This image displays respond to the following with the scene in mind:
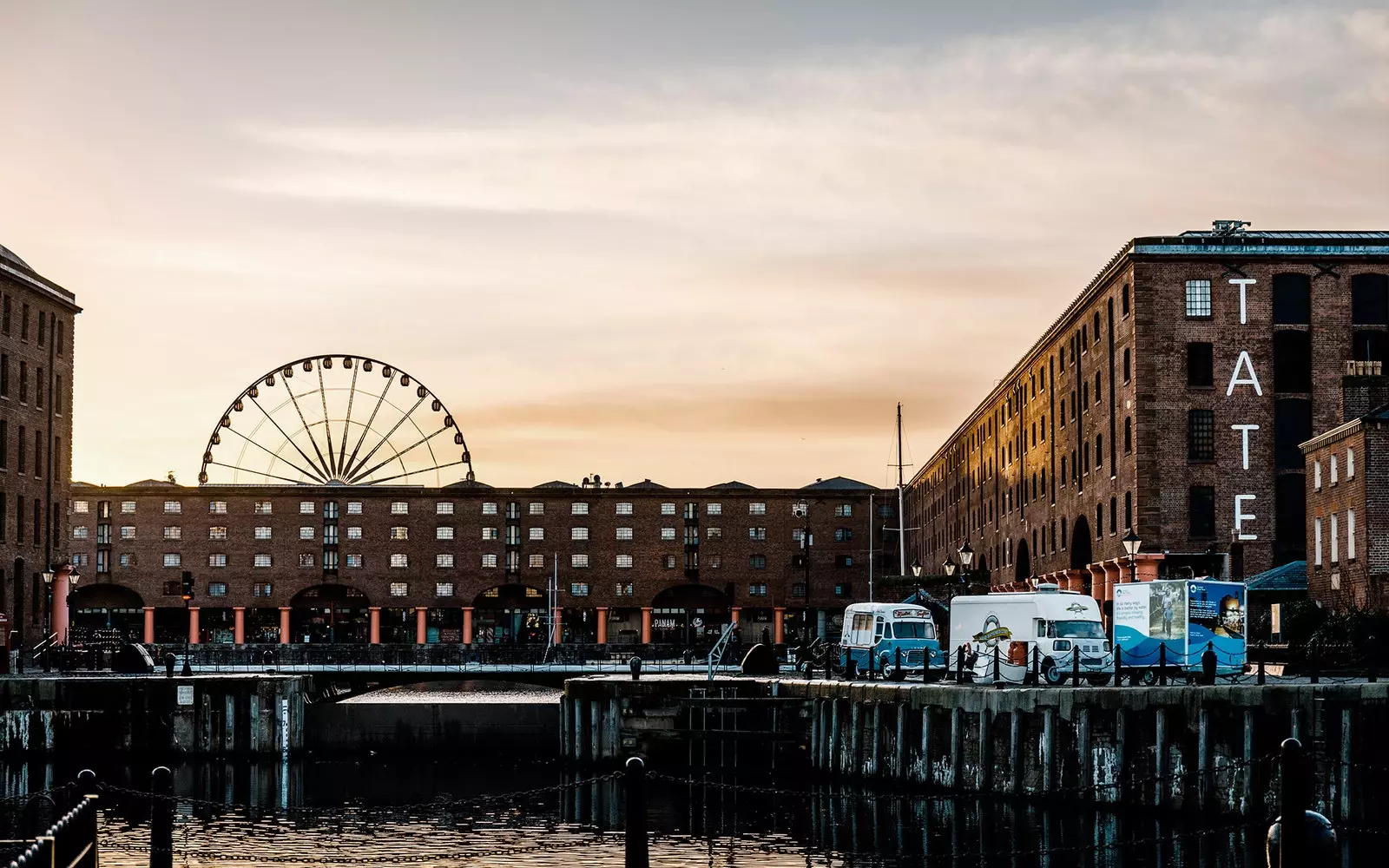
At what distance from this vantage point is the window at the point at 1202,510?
75500mm

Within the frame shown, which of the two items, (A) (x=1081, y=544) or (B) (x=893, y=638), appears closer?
(B) (x=893, y=638)

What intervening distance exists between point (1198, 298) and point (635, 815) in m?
60.6

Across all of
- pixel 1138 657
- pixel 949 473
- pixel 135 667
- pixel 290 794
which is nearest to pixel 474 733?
pixel 135 667

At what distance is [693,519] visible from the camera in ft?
499

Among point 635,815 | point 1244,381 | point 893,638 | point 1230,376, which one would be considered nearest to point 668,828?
point 893,638

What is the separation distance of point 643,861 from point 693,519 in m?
131

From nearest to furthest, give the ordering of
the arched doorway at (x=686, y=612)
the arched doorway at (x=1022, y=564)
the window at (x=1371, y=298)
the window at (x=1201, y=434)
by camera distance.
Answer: the window at (x=1201, y=434), the window at (x=1371, y=298), the arched doorway at (x=1022, y=564), the arched doorway at (x=686, y=612)

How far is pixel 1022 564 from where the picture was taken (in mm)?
107312

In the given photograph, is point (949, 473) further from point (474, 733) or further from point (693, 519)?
point (474, 733)

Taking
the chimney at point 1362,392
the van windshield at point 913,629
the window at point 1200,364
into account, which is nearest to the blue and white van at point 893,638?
the van windshield at point 913,629

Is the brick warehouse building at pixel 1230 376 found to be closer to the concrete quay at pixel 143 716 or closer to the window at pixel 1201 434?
the window at pixel 1201 434

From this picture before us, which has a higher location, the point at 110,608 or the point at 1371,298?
the point at 1371,298

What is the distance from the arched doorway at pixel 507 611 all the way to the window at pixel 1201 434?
80.5 m

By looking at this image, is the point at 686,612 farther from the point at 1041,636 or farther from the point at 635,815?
the point at 635,815
